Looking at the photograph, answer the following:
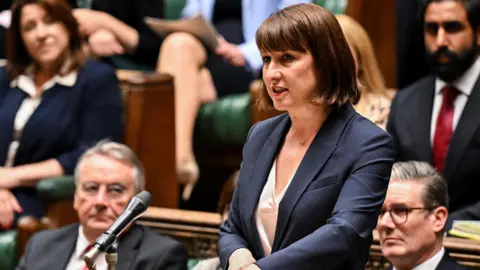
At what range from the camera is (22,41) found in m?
2.84

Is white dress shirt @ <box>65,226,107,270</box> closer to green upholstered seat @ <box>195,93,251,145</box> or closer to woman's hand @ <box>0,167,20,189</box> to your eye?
woman's hand @ <box>0,167,20,189</box>

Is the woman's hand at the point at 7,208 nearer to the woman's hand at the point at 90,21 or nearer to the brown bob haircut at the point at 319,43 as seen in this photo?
the woman's hand at the point at 90,21

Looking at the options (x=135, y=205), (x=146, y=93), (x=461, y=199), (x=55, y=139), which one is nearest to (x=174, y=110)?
(x=146, y=93)

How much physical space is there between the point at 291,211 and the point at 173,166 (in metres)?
1.41

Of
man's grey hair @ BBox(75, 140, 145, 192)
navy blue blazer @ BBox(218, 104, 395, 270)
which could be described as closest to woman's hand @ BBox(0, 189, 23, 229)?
man's grey hair @ BBox(75, 140, 145, 192)

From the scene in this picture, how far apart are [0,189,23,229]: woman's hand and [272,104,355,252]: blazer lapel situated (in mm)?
1425

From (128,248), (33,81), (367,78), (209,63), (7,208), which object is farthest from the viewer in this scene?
(209,63)

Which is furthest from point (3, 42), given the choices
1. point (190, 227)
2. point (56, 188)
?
point (190, 227)

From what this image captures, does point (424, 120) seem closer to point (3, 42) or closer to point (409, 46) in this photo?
point (409, 46)

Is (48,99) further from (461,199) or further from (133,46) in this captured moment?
(461,199)

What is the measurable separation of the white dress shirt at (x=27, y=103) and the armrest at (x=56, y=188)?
0.76 feet

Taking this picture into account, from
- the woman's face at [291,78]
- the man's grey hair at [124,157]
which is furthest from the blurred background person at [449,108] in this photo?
the woman's face at [291,78]

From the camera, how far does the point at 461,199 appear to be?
2291 millimetres

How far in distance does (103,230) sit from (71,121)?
0.67 metres
